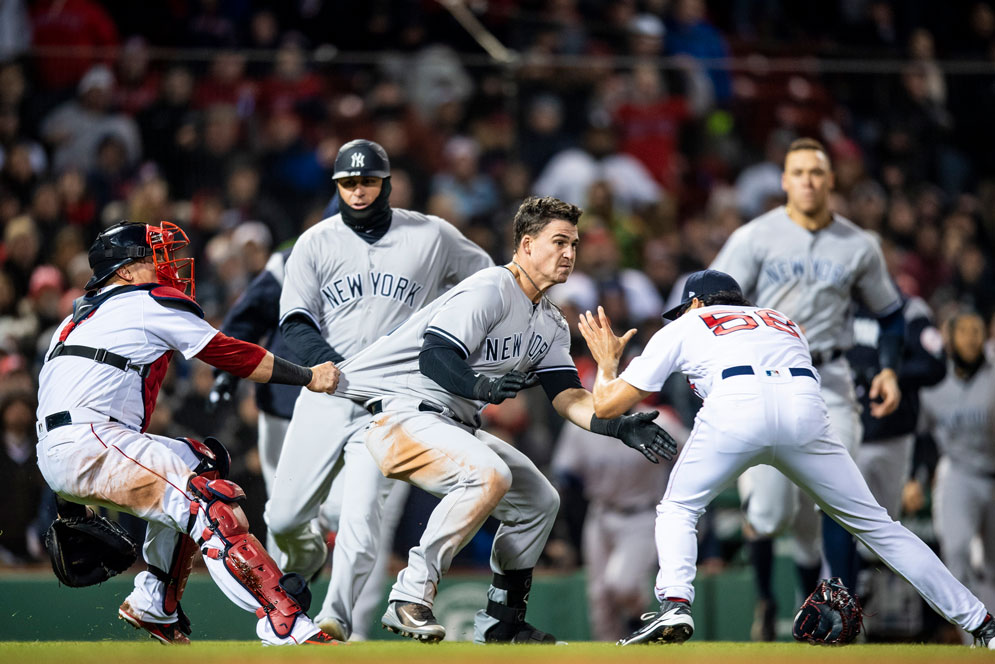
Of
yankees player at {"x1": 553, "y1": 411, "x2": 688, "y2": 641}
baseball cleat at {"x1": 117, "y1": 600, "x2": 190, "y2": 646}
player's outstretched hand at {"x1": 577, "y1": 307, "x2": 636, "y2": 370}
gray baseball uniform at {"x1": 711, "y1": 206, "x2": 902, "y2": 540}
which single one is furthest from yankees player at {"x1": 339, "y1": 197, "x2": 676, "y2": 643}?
yankees player at {"x1": 553, "y1": 411, "x2": 688, "y2": 641}

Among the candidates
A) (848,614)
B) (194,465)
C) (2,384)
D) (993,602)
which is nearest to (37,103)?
(2,384)

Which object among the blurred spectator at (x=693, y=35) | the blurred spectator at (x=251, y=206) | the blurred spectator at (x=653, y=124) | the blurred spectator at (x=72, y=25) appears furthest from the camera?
the blurred spectator at (x=693, y=35)

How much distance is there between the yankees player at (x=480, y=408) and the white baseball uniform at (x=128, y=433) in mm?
806

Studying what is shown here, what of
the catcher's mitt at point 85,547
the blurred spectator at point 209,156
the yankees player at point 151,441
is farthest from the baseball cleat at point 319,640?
the blurred spectator at point 209,156

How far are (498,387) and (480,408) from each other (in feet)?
2.82

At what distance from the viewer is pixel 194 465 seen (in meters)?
5.89

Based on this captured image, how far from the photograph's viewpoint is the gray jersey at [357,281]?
6.81 meters

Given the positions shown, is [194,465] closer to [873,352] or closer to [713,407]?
[713,407]

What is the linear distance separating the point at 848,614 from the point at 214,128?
20.5ft

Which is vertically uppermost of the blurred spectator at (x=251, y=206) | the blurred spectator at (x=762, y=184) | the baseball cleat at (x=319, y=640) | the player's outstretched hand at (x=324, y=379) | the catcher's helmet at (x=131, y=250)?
the blurred spectator at (x=762, y=184)

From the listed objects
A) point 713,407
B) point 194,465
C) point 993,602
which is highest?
point 713,407

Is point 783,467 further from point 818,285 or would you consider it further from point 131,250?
point 131,250

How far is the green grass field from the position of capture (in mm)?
4828

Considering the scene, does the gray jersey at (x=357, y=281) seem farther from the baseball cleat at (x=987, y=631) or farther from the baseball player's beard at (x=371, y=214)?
the baseball cleat at (x=987, y=631)
